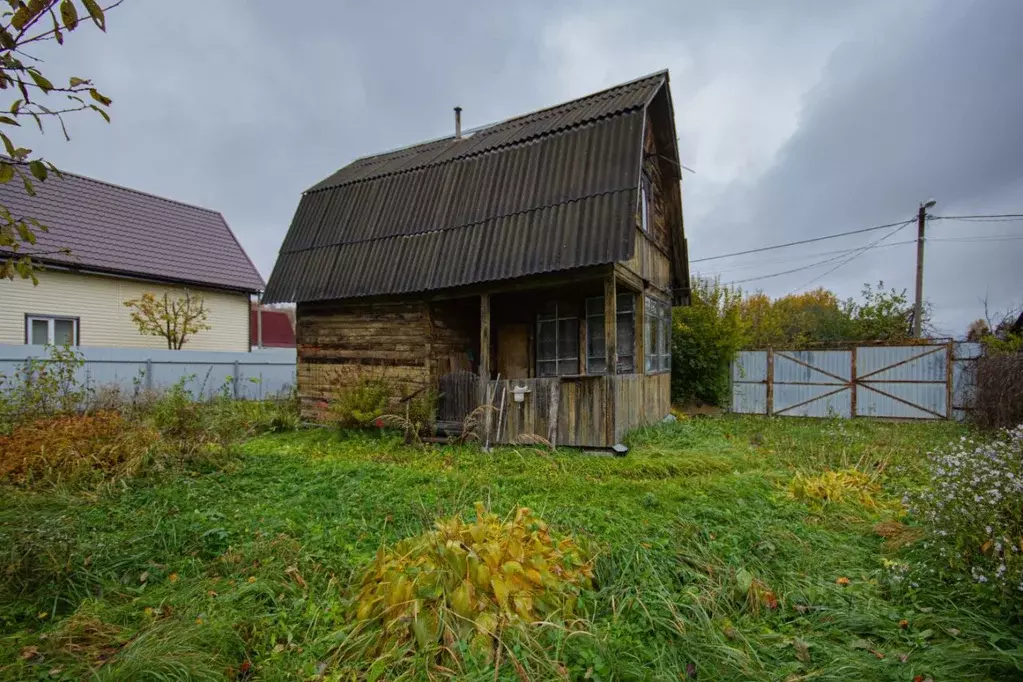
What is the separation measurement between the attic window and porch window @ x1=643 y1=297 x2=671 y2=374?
1.56 meters

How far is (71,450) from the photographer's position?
6.07 meters

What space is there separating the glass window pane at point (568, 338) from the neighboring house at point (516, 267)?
3 cm

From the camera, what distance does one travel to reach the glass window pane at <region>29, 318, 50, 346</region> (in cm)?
1441

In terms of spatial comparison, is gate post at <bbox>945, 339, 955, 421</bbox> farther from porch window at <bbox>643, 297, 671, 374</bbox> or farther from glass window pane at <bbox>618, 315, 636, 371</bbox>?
glass window pane at <bbox>618, 315, 636, 371</bbox>

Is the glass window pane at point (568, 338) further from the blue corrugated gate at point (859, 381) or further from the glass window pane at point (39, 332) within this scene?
the glass window pane at point (39, 332)

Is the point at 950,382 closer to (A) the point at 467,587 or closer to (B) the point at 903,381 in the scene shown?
(B) the point at 903,381

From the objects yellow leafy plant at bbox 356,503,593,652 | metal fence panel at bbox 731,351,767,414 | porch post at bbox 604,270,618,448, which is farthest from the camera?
metal fence panel at bbox 731,351,767,414

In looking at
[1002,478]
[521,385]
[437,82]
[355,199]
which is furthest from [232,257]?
[1002,478]

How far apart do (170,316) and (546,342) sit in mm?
13386

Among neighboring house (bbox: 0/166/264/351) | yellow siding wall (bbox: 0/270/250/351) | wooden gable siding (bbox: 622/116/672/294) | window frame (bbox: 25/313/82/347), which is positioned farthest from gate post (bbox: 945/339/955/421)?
window frame (bbox: 25/313/82/347)

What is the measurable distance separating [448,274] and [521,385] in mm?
2473

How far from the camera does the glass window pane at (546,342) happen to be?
1107cm

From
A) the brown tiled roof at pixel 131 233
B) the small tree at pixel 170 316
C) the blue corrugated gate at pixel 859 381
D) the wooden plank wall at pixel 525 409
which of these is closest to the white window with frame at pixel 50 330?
the small tree at pixel 170 316

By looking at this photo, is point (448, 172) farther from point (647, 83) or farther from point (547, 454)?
point (547, 454)
